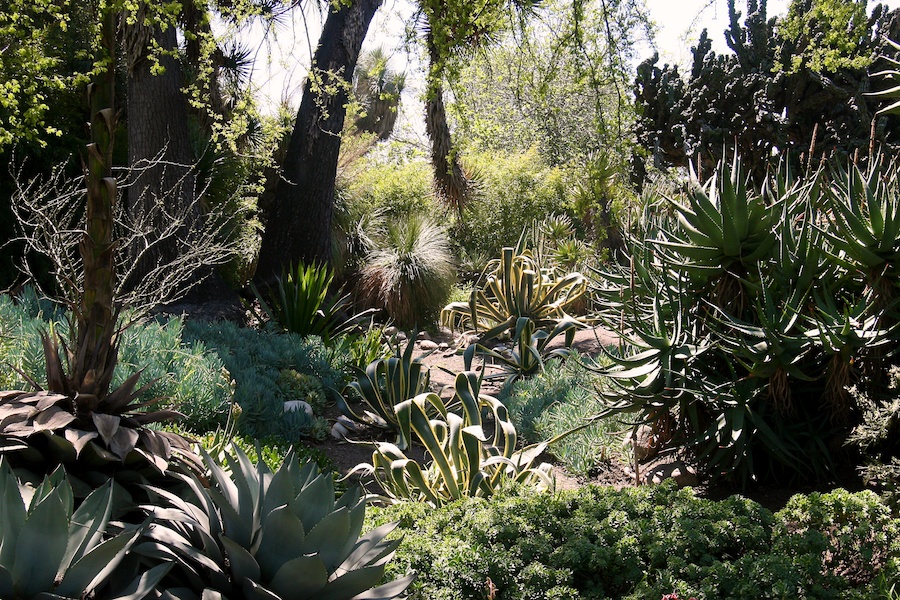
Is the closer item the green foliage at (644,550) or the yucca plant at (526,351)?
the green foliage at (644,550)

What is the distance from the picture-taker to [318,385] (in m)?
7.24

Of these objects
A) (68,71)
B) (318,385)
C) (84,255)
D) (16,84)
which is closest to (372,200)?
(68,71)

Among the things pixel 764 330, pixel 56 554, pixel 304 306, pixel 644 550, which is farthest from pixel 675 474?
pixel 304 306

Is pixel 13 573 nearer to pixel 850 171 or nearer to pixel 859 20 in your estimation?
pixel 850 171

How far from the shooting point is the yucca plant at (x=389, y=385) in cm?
635

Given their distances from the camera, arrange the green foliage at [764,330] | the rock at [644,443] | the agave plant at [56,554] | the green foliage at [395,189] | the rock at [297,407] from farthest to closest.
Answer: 1. the green foliage at [395,189]
2. the rock at [297,407]
3. the rock at [644,443]
4. the green foliage at [764,330]
5. the agave plant at [56,554]

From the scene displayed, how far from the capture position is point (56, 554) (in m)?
2.04

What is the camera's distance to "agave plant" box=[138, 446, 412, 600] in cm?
227

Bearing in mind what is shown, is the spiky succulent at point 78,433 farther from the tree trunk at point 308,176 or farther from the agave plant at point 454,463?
the tree trunk at point 308,176

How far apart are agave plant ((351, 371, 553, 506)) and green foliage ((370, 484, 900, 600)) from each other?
689 millimetres

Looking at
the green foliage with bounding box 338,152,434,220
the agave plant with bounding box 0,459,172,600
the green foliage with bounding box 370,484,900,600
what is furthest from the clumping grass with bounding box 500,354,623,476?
the green foliage with bounding box 338,152,434,220

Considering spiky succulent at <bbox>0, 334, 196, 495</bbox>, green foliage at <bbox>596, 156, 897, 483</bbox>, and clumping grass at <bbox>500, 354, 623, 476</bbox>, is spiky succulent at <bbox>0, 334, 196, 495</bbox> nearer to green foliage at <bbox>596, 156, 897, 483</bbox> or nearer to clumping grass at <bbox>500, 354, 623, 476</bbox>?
green foliage at <bbox>596, 156, 897, 483</bbox>

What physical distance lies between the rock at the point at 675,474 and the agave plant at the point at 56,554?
318 cm

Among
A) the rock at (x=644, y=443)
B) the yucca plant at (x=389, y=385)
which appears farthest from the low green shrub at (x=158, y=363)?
the rock at (x=644, y=443)
